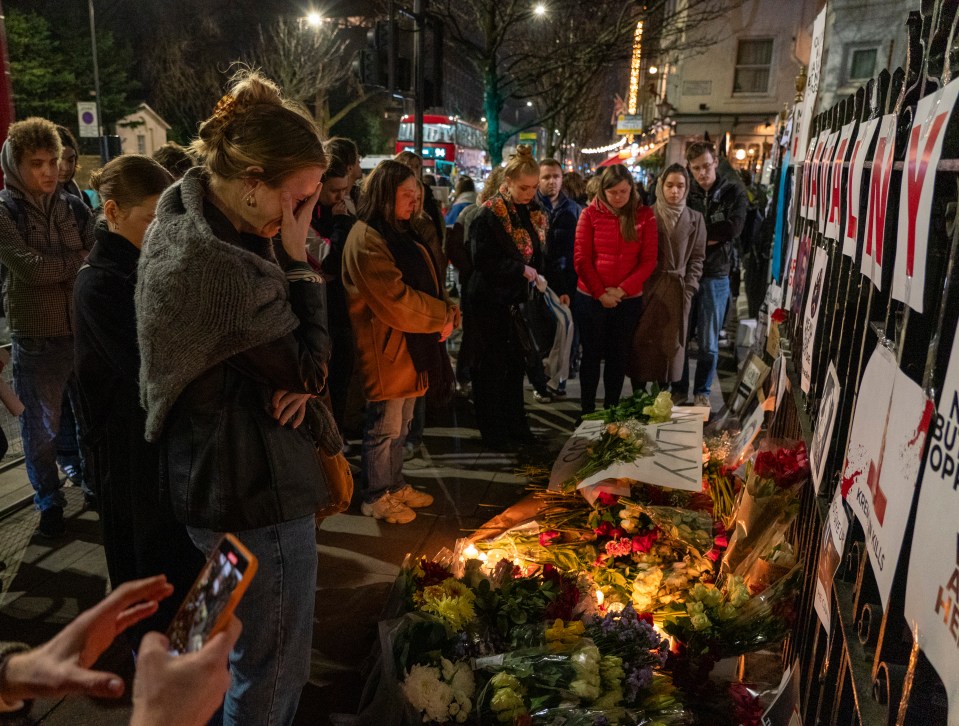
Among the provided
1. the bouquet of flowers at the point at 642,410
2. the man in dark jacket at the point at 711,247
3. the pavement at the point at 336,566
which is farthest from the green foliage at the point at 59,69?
the bouquet of flowers at the point at 642,410

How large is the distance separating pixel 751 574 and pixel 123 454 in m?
2.23

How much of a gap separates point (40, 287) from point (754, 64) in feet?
77.1

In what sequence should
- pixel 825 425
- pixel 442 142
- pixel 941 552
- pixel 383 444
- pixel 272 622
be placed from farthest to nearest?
pixel 442 142 < pixel 383 444 < pixel 825 425 < pixel 272 622 < pixel 941 552

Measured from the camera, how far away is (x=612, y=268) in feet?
18.2

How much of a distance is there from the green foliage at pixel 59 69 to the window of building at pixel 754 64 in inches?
804

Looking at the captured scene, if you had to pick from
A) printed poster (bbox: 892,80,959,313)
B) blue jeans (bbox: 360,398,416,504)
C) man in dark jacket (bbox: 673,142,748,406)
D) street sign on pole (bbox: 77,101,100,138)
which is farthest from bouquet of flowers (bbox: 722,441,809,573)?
street sign on pole (bbox: 77,101,100,138)

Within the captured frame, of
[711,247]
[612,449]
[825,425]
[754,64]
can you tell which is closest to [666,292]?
[711,247]

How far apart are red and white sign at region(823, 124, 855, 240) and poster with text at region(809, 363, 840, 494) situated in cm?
48

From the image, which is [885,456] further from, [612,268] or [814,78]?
[612,268]

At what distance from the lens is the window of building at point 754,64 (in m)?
22.9

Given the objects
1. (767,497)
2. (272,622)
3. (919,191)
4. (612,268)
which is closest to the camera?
(919,191)

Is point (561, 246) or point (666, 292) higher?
point (561, 246)

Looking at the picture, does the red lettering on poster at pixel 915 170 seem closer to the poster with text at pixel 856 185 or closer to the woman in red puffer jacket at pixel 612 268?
the poster with text at pixel 856 185

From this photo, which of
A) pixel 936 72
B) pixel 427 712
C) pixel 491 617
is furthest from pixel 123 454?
pixel 936 72
